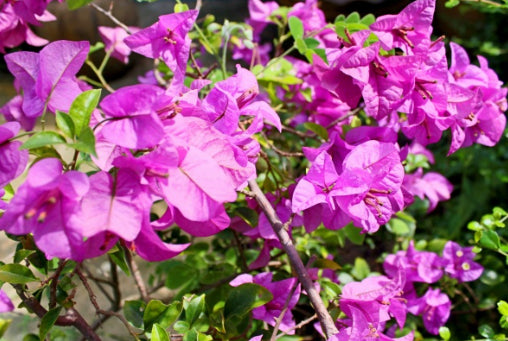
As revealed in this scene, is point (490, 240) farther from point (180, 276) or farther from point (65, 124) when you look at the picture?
point (65, 124)

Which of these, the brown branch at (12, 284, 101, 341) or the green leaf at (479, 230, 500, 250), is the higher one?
the brown branch at (12, 284, 101, 341)

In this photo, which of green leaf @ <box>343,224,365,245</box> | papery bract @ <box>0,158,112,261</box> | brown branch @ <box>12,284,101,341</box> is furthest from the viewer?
green leaf @ <box>343,224,365,245</box>

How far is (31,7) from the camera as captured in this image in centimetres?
77

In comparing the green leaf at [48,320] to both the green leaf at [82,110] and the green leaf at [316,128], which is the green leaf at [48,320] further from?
the green leaf at [316,128]

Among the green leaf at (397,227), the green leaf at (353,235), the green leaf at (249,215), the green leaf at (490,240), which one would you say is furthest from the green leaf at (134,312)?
the green leaf at (397,227)

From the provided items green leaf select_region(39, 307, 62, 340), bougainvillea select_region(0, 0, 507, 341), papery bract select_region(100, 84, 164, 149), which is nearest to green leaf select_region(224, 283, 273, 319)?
bougainvillea select_region(0, 0, 507, 341)

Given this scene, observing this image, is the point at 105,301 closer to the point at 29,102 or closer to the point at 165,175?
the point at 29,102

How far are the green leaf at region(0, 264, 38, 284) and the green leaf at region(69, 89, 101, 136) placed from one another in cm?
23

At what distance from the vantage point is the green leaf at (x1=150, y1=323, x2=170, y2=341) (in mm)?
557

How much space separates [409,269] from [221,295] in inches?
15.8

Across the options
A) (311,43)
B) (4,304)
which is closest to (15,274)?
(4,304)

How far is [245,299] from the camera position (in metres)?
0.71

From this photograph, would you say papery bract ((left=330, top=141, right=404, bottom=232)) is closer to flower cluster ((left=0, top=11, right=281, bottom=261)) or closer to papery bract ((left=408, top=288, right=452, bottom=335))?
flower cluster ((left=0, top=11, right=281, bottom=261))

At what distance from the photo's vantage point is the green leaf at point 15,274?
22.8 inches
